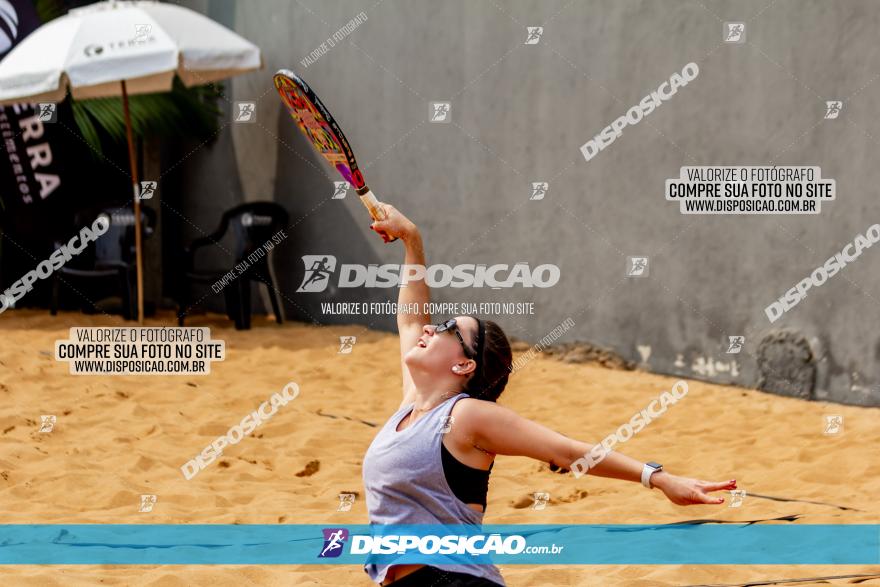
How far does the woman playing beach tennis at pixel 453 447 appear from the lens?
2.69 m

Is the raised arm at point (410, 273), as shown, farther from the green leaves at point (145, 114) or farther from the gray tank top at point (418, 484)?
the green leaves at point (145, 114)

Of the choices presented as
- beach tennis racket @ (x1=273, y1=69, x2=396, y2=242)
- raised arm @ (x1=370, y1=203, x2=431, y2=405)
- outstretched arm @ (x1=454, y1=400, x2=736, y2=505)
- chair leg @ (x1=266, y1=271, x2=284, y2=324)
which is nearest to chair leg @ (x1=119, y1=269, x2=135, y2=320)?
chair leg @ (x1=266, y1=271, x2=284, y2=324)

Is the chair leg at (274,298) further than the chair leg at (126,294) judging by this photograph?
Yes

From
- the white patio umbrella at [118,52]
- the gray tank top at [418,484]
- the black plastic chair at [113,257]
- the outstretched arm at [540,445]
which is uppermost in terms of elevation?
the white patio umbrella at [118,52]

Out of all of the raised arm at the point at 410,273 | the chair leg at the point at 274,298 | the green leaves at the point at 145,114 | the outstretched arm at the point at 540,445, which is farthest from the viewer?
the green leaves at the point at 145,114

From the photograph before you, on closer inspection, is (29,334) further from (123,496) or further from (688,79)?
(688,79)

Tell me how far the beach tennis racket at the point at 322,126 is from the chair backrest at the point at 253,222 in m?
6.63

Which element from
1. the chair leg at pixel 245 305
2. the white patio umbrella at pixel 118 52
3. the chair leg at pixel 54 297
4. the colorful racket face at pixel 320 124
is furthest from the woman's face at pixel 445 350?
the chair leg at pixel 54 297

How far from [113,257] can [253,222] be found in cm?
145

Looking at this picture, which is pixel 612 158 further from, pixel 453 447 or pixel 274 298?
pixel 453 447

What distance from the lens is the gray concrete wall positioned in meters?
6.70

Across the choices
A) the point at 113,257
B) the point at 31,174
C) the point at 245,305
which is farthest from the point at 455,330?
the point at 31,174

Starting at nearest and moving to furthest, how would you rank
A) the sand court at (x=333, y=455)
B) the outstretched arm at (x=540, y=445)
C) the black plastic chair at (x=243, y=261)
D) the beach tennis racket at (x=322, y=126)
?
the outstretched arm at (x=540, y=445), the beach tennis racket at (x=322, y=126), the sand court at (x=333, y=455), the black plastic chair at (x=243, y=261)

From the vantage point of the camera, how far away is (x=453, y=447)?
110 inches
